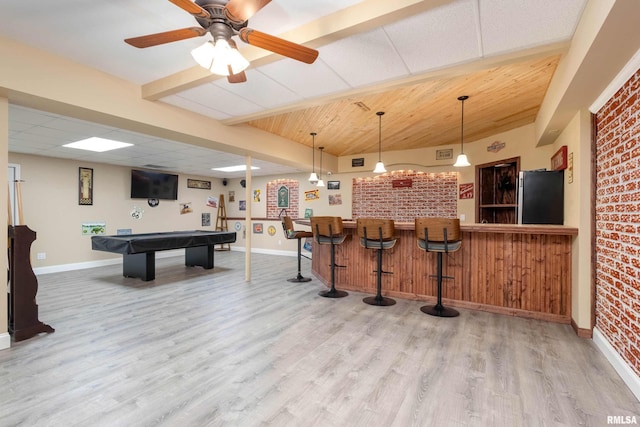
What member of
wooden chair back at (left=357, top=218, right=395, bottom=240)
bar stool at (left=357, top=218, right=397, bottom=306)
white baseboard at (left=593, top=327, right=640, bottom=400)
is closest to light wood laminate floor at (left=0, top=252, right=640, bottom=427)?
white baseboard at (left=593, top=327, right=640, bottom=400)

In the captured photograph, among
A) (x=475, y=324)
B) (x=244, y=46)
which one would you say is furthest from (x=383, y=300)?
(x=244, y=46)

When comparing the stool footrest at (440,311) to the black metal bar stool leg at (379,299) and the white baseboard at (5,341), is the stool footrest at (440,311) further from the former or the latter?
the white baseboard at (5,341)

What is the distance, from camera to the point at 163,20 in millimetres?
2240

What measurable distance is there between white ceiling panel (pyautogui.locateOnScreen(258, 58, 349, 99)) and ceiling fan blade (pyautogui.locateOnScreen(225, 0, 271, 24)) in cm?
99

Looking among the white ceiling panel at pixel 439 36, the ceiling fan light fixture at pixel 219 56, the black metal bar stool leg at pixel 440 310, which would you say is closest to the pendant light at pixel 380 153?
the white ceiling panel at pixel 439 36

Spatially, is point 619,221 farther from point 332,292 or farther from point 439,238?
point 332,292

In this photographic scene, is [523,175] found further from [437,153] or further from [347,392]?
[347,392]

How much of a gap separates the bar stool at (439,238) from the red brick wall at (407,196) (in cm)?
313

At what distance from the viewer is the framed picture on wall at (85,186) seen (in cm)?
684

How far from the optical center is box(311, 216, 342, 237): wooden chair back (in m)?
4.33

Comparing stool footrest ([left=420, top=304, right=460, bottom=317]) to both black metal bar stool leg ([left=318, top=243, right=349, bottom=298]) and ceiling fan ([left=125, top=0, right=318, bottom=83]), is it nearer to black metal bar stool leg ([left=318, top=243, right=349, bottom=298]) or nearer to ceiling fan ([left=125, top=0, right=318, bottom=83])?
black metal bar stool leg ([left=318, top=243, right=349, bottom=298])


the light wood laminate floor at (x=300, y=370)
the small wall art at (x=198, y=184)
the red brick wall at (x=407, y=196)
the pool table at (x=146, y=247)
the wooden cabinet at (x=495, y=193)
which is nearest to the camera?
the light wood laminate floor at (x=300, y=370)

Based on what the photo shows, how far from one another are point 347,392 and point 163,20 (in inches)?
123

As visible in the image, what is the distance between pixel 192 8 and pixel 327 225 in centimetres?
315
